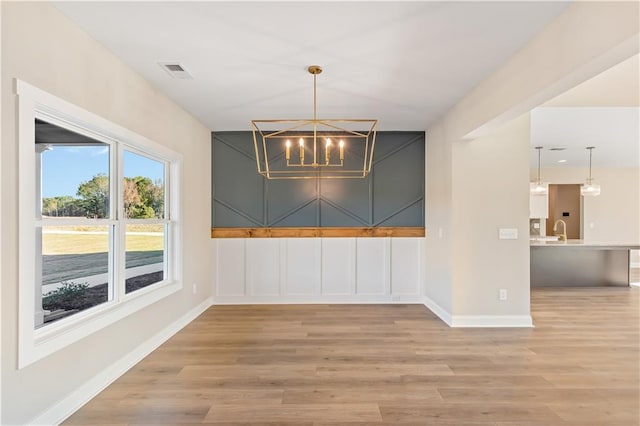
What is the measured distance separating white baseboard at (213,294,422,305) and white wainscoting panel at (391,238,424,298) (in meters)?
0.08

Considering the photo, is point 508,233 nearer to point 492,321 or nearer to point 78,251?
point 492,321

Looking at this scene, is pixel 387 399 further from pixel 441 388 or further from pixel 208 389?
pixel 208 389

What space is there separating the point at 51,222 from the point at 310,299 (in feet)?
12.3

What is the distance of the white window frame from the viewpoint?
2.00 metres

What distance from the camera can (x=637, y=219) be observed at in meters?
8.95

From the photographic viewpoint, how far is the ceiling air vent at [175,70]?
303 cm

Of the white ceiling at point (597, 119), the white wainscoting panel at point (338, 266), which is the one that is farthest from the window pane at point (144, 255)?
the white ceiling at point (597, 119)

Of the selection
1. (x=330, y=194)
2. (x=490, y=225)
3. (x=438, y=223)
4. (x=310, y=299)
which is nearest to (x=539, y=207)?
(x=438, y=223)

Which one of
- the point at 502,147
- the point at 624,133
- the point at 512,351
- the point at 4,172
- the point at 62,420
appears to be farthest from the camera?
the point at 624,133

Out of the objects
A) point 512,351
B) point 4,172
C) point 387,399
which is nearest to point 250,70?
point 4,172

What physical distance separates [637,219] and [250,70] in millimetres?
10518

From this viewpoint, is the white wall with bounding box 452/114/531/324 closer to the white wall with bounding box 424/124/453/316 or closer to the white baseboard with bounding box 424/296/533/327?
the white baseboard with bounding box 424/296/533/327

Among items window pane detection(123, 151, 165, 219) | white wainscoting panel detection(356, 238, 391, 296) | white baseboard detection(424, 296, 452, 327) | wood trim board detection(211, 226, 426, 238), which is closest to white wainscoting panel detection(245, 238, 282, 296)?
wood trim board detection(211, 226, 426, 238)

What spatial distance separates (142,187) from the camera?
361cm
